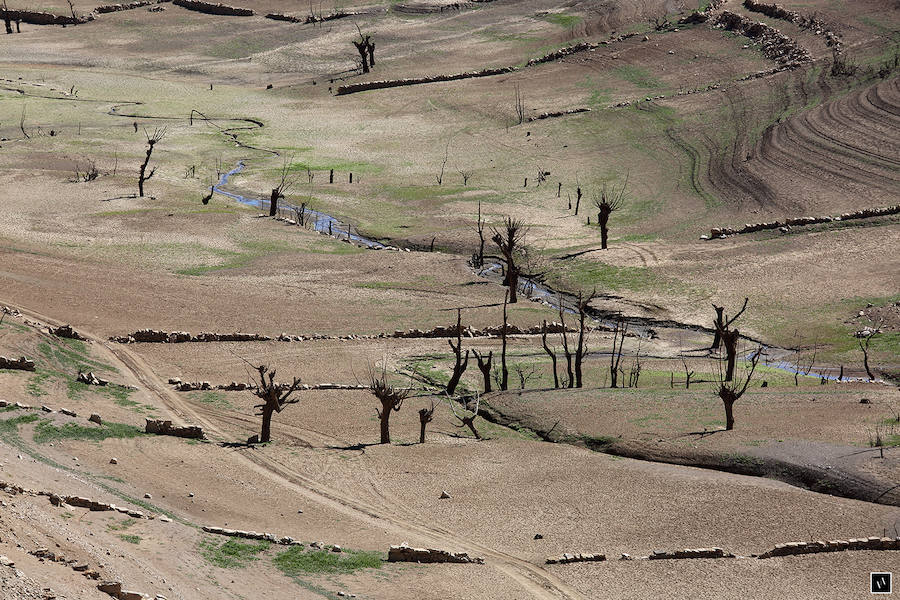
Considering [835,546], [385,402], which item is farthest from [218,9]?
[835,546]

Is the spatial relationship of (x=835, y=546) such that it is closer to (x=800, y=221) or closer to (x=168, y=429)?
(x=168, y=429)

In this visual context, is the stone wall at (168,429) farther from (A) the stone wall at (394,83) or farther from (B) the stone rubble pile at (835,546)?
(A) the stone wall at (394,83)

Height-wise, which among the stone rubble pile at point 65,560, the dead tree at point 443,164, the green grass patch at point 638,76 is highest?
the green grass patch at point 638,76

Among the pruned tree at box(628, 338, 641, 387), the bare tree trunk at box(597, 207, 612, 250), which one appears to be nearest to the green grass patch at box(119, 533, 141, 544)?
the pruned tree at box(628, 338, 641, 387)

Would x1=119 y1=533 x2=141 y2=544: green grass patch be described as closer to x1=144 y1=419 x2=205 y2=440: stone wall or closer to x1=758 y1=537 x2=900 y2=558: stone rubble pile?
x1=144 y1=419 x2=205 y2=440: stone wall

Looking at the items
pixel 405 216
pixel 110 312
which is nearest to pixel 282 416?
Answer: pixel 110 312

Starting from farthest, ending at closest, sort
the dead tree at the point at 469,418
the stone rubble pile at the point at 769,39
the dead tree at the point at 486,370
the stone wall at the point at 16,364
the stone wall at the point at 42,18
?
the stone wall at the point at 42,18 → the stone rubble pile at the point at 769,39 → the dead tree at the point at 486,370 → the dead tree at the point at 469,418 → the stone wall at the point at 16,364

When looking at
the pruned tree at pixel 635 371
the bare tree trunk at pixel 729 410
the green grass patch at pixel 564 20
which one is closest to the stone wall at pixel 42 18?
the green grass patch at pixel 564 20
